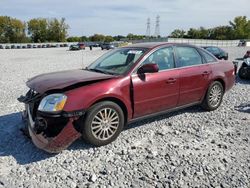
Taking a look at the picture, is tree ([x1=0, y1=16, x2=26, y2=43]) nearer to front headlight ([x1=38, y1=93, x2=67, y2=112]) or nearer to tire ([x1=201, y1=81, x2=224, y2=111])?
tire ([x1=201, y1=81, x2=224, y2=111])

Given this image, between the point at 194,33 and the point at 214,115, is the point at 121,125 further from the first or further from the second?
the point at 194,33

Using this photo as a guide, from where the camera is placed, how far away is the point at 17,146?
4.35m

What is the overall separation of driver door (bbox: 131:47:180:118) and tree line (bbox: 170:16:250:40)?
9135cm

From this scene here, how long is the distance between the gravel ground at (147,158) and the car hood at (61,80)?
959 mm

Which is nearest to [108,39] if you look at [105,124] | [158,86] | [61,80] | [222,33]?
[222,33]

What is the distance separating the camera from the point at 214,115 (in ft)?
19.3

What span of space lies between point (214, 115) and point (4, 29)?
105069 millimetres

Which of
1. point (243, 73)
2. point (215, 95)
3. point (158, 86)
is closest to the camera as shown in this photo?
point (158, 86)

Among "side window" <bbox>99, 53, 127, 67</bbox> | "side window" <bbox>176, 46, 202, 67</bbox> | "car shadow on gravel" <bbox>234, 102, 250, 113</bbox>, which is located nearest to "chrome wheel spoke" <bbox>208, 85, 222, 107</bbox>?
"car shadow on gravel" <bbox>234, 102, 250, 113</bbox>

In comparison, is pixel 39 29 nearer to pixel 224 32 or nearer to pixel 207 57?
pixel 224 32

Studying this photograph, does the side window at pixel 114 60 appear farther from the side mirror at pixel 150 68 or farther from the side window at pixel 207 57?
the side window at pixel 207 57

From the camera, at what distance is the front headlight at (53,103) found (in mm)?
3898

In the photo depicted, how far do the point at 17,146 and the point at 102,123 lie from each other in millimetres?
1423

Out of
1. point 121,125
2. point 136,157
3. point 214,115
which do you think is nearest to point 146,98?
point 121,125
